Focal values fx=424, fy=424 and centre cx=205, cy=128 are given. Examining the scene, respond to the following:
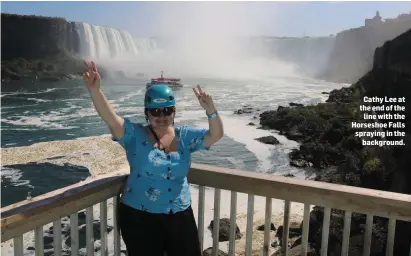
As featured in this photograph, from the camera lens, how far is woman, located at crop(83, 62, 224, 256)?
2.33 meters

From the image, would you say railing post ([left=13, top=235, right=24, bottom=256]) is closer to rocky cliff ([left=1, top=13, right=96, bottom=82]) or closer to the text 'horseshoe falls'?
rocky cliff ([left=1, top=13, right=96, bottom=82])

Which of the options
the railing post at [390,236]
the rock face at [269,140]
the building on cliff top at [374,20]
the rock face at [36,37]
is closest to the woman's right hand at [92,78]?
the railing post at [390,236]

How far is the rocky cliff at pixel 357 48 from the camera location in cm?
6138

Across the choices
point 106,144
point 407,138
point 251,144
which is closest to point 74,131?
point 106,144

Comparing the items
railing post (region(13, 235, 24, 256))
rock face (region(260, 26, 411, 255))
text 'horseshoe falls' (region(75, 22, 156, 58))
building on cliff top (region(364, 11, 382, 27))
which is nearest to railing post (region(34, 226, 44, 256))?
railing post (region(13, 235, 24, 256))

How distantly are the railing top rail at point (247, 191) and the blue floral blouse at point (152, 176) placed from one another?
24 cm

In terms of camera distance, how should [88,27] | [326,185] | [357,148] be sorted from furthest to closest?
[88,27]
[357,148]
[326,185]

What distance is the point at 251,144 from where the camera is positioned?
1909 centimetres

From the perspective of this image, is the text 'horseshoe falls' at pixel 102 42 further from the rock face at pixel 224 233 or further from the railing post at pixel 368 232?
the railing post at pixel 368 232

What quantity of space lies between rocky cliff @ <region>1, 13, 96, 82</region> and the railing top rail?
1935 inches

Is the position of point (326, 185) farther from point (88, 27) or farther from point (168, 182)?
point (88, 27)

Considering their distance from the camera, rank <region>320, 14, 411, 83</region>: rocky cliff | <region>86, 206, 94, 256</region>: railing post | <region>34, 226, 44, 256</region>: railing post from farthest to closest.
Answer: <region>320, 14, 411, 83</region>: rocky cliff, <region>86, 206, 94, 256</region>: railing post, <region>34, 226, 44, 256</region>: railing post

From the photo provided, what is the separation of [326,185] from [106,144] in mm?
16220

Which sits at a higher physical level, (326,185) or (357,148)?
(326,185)
